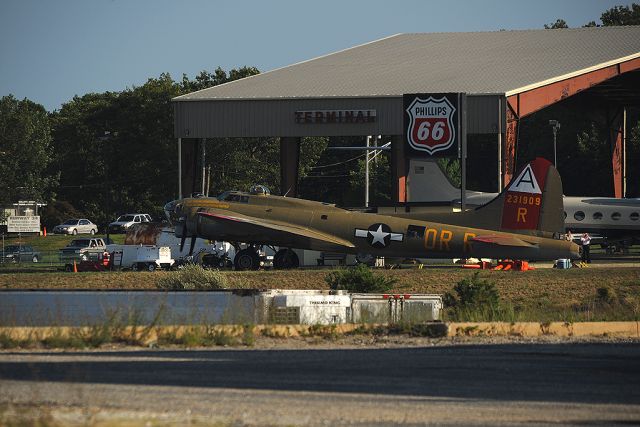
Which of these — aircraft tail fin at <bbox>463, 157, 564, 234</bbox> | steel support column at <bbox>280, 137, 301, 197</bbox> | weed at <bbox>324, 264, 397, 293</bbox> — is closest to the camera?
weed at <bbox>324, 264, 397, 293</bbox>

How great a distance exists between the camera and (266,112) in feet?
188

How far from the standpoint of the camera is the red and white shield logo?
47.4 metres

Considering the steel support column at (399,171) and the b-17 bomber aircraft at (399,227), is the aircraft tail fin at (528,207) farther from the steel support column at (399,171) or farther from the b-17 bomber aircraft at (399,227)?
the steel support column at (399,171)

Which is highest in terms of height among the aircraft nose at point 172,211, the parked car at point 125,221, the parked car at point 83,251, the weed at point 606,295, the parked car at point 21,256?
the aircraft nose at point 172,211

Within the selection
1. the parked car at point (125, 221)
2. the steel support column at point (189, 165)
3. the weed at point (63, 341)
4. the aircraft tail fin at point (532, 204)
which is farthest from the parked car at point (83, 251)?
the weed at point (63, 341)

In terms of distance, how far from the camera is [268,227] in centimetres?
4138

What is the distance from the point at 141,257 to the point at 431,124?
1868cm

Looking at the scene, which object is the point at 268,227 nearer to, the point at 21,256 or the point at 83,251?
the point at 83,251

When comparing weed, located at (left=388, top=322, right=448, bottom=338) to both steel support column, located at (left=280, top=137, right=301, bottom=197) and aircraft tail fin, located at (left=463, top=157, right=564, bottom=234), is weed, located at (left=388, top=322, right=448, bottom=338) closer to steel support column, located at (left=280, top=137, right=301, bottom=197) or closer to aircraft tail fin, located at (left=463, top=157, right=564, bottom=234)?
aircraft tail fin, located at (left=463, top=157, right=564, bottom=234)

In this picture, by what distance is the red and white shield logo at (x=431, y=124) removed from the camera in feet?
156

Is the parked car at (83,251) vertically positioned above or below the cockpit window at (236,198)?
below

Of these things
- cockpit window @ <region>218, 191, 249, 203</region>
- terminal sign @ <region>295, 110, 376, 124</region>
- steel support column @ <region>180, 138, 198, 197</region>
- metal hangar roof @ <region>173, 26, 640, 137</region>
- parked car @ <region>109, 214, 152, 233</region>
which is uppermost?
metal hangar roof @ <region>173, 26, 640, 137</region>

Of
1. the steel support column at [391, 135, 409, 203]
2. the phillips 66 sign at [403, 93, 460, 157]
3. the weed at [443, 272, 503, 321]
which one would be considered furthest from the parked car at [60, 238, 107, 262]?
the weed at [443, 272, 503, 321]

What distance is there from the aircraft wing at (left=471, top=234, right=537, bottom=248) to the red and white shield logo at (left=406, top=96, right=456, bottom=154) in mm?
9274
